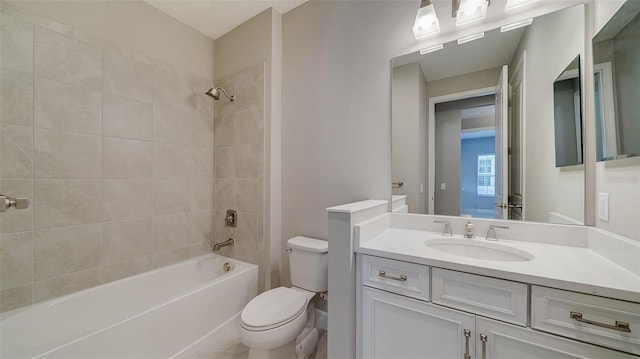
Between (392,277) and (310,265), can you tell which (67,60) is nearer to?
(310,265)

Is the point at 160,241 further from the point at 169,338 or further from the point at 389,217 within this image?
the point at 389,217

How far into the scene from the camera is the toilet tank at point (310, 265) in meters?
1.61

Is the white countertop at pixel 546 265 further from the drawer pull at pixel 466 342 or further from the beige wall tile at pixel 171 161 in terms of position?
the beige wall tile at pixel 171 161

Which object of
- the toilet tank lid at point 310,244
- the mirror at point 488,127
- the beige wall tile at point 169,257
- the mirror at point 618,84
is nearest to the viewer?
the mirror at point 618,84

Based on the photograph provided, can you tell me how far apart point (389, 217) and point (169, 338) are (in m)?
1.59

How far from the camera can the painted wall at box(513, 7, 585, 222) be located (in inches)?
41.4

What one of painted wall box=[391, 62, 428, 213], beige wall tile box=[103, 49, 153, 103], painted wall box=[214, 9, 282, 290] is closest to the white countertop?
painted wall box=[391, 62, 428, 213]

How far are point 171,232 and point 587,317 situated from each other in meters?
2.54

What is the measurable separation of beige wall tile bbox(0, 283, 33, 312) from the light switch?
3.03 meters

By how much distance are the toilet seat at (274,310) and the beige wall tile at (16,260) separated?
133 cm

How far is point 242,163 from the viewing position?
2.10m

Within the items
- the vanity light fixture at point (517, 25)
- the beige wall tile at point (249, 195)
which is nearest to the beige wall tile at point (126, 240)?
the beige wall tile at point (249, 195)

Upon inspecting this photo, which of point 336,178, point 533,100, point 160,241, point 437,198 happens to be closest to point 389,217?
point 437,198

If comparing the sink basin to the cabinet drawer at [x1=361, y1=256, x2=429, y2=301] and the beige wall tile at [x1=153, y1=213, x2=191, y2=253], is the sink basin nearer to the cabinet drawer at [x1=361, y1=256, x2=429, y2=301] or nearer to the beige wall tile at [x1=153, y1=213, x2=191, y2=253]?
the cabinet drawer at [x1=361, y1=256, x2=429, y2=301]
